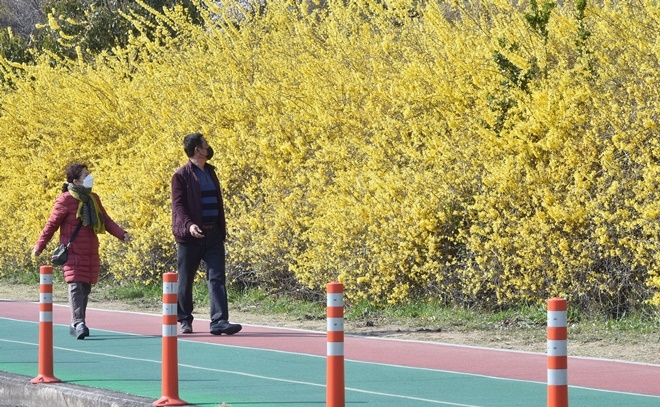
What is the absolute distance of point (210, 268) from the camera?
13.2 metres

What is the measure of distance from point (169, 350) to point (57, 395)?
1.32m

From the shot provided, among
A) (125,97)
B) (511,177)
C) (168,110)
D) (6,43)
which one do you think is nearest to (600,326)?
(511,177)

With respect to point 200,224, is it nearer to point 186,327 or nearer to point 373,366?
point 186,327

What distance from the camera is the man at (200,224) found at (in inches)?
517

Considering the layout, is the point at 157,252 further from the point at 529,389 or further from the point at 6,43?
the point at 6,43

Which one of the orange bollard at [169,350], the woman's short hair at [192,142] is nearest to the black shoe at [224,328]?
the woman's short hair at [192,142]

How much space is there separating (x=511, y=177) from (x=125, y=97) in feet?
37.6

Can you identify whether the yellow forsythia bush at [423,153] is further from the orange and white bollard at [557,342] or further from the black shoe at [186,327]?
the orange and white bollard at [557,342]

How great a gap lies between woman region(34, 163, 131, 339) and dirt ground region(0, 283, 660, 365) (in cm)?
166

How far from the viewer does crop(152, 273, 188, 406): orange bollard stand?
27.7ft

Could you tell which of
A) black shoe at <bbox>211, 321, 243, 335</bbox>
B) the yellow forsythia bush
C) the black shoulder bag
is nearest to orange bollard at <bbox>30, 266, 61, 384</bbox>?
the black shoulder bag

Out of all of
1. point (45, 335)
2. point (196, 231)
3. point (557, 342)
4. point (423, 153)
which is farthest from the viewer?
point (423, 153)

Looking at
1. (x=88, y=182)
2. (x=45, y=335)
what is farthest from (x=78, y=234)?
(x=45, y=335)

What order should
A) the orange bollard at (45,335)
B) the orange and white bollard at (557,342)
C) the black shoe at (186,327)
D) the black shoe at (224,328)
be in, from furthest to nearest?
1. the black shoe at (186,327)
2. the black shoe at (224,328)
3. the orange bollard at (45,335)
4. the orange and white bollard at (557,342)
